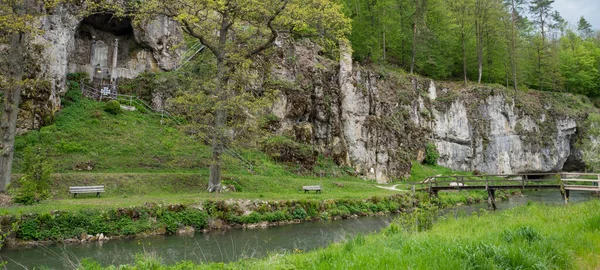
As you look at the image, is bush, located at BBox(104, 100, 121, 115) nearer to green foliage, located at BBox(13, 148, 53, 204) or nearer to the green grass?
the green grass

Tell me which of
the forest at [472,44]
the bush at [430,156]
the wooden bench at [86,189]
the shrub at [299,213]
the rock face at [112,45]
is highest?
the forest at [472,44]

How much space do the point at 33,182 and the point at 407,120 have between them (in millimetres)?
34340

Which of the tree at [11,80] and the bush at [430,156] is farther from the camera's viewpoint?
the bush at [430,156]

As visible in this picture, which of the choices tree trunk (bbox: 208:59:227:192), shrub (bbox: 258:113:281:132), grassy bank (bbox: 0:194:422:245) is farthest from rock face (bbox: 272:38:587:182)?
grassy bank (bbox: 0:194:422:245)

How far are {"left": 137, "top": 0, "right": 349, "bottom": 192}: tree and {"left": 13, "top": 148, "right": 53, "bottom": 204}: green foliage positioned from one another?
730 cm

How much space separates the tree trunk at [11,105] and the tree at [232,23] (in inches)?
233

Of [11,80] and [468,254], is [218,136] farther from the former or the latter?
[468,254]

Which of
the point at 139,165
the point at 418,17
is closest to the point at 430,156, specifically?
the point at 418,17

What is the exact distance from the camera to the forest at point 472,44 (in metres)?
44.0

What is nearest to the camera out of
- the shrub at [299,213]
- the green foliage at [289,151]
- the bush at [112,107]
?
the shrub at [299,213]

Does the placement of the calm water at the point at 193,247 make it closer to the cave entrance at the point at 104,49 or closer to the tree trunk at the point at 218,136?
the tree trunk at the point at 218,136

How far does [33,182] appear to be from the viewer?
14.0 metres

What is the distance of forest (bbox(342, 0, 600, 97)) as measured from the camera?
44000 mm

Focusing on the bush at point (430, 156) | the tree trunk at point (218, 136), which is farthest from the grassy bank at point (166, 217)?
the bush at point (430, 156)
